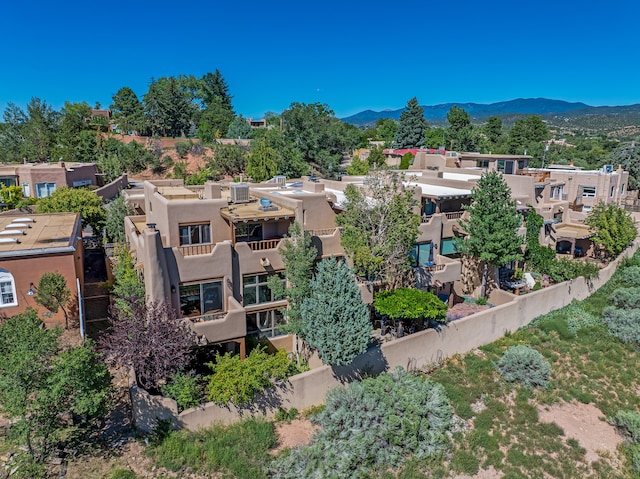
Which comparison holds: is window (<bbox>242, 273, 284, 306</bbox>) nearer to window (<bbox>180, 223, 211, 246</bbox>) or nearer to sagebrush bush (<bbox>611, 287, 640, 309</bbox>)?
window (<bbox>180, 223, 211, 246</bbox>)

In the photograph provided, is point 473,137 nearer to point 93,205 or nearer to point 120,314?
point 93,205

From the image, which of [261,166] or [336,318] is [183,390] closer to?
[336,318]

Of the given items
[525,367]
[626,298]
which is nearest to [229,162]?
[626,298]

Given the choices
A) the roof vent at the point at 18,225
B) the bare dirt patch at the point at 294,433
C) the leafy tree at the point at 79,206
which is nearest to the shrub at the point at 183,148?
the leafy tree at the point at 79,206

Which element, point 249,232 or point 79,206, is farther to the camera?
point 79,206

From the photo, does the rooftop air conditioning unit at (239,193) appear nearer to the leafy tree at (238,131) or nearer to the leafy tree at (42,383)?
the leafy tree at (42,383)

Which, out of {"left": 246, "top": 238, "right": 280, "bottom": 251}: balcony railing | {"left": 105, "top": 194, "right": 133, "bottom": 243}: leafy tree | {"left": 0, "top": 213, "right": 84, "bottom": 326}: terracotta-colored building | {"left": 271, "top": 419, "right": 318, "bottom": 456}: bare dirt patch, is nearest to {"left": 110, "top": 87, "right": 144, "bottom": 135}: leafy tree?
{"left": 105, "top": 194, "right": 133, "bottom": 243}: leafy tree
